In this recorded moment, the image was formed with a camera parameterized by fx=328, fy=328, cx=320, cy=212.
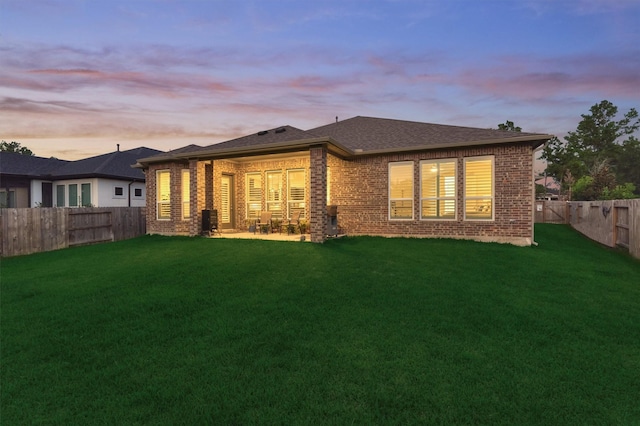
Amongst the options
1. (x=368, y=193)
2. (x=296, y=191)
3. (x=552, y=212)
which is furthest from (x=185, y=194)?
(x=552, y=212)

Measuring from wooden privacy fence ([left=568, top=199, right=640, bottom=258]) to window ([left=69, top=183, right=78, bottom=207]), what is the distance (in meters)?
28.4

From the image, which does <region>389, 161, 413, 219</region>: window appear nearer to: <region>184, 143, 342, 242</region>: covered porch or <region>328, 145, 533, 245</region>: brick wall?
<region>328, 145, 533, 245</region>: brick wall

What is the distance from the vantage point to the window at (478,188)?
36.7 feet

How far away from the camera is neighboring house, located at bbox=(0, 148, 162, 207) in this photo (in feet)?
69.6

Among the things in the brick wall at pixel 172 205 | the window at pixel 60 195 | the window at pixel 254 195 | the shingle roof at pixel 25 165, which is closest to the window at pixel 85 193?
the window at pixel 60 195

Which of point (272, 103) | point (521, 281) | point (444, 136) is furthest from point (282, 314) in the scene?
point (272, 103)

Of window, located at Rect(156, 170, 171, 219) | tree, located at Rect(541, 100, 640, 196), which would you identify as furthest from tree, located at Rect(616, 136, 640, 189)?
window, located at Rect(156, 170, 171, 219)

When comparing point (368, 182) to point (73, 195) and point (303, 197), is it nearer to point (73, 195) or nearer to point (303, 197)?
point (303, 197)

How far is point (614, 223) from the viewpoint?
11984 mm

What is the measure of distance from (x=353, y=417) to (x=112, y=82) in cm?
1649

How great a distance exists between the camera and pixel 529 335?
4371 millimetres

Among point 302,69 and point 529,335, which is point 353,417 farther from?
point 302,69

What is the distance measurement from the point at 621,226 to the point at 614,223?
499 mm

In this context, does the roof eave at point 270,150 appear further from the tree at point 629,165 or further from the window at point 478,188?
the tree at point 629,165
